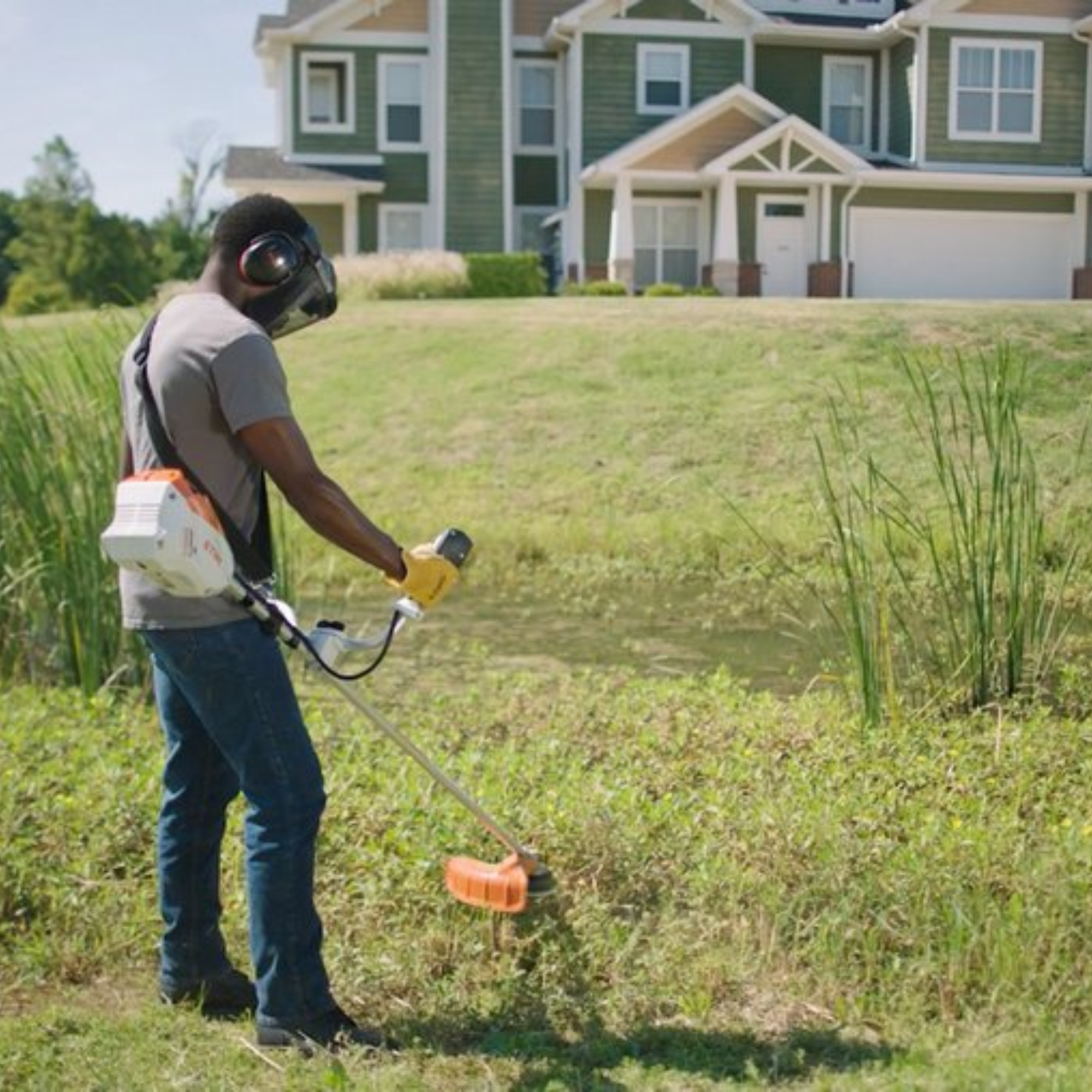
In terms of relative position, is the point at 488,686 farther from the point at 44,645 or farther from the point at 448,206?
the point at 448,206

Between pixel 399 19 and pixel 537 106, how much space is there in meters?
3.08

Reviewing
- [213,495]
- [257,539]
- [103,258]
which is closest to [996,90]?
[103,258]

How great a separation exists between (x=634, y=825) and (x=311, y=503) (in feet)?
5.71

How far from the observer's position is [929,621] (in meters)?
7.18

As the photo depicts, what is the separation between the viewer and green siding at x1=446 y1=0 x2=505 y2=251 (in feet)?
103

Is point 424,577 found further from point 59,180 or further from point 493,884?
point 59,180

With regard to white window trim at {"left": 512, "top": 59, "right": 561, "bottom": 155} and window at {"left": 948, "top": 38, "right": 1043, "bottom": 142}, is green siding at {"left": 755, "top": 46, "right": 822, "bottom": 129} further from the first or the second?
white window trim at {"left": 512, "top": 59, "right": 561, "bottom": 155}

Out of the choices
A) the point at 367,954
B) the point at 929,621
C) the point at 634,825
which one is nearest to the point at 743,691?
the point at 929,621

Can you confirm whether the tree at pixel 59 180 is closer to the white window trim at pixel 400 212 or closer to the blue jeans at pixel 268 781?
the white window trim at pixel 400 212

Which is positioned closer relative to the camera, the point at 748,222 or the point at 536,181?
the point at 748,222

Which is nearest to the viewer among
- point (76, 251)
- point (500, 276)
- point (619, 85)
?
point (500, 276)

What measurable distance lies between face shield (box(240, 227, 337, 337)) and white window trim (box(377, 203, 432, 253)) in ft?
92.2

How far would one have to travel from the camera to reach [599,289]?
27516 millimetres

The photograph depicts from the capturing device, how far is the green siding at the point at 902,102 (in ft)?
103
